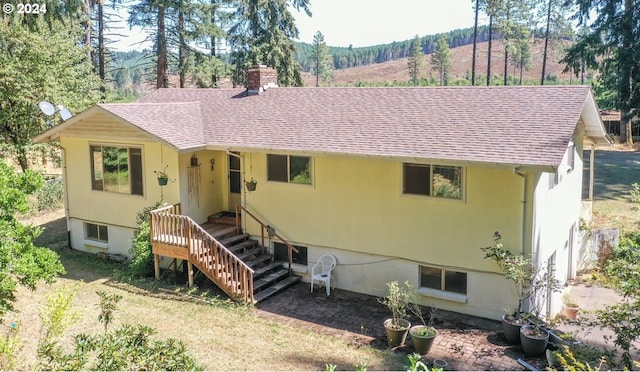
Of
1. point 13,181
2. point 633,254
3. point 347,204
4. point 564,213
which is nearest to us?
point 633,254

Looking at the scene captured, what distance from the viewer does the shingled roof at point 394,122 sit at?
10.9 metres

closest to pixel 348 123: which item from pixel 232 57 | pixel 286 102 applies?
pixel 286 102

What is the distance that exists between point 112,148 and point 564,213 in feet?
41.2

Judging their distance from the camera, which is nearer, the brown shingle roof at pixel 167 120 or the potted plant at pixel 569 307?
the potted plant at pixel 569 307

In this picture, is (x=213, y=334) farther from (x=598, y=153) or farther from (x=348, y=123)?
(x=598, y=153)

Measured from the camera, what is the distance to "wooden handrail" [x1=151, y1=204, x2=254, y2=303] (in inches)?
483

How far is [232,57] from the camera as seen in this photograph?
123ft

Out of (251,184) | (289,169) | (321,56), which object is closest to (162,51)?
(251,184)

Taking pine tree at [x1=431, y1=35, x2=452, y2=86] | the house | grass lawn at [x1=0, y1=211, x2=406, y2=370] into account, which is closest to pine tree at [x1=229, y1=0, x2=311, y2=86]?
the house

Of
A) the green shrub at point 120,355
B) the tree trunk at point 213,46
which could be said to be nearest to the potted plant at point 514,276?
the green shrub at point 120,355

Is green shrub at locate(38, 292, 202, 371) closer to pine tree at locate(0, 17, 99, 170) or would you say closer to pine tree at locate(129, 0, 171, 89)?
pine tree at locate(0, 17, 99, 170)

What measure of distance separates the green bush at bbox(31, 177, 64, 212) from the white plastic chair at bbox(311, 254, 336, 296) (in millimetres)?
13372

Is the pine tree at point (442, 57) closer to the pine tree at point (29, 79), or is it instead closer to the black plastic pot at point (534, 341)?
the pine tree at point (29, 79)

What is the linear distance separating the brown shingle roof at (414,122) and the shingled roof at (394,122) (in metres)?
0.02
